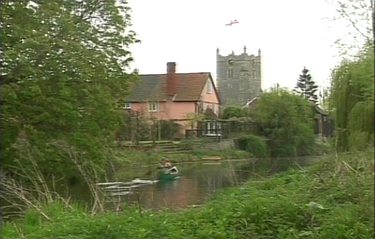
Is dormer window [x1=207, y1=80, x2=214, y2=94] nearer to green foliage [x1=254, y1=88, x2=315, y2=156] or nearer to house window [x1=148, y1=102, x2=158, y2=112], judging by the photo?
green foliage [x1=254, y1=88, x2=315, y2=156]

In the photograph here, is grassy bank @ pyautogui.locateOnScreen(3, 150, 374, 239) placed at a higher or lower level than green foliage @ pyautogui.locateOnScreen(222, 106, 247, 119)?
lower

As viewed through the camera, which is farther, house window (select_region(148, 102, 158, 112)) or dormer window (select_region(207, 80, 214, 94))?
dormer window (select_region(207, 80, 214, 94))

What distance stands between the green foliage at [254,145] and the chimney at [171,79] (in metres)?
3.93

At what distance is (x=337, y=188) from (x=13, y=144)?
6.97 metres

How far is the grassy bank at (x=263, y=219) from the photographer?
17.8 ft

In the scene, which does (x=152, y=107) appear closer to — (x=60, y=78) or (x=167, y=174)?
(x=167, y=174)

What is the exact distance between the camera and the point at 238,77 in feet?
71.8

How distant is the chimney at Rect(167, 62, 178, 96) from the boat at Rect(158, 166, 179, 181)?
24.6 feet

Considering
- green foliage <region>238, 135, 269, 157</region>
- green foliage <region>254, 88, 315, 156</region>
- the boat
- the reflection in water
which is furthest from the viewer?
green foliage <region>238, 135, 269, 157</region>

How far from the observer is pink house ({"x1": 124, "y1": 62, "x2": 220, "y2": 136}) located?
25625 millimetres

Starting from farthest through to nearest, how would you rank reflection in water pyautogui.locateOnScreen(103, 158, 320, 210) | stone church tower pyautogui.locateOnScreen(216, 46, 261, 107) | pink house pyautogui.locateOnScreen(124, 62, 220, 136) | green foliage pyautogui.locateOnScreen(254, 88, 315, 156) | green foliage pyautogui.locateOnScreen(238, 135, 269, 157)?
pink house pyautogui.locateOnScreen(124, 62, 220, 136) → green foliage pyautogui.locateOnScreen(238, 135, 269, 157) → green foliage pyautogui.locateOnScreen(254, 88, 315, 156) → stone church tower pyautogui.locateOnScreen(216, 46, 261, 107) → reflection in water pyautogui.locateOnScreen(103, 158, 320, 210)

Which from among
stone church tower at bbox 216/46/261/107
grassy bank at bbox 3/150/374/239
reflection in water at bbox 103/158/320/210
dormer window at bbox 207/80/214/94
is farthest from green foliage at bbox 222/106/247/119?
grassy bank at bbox 3/150/374/239

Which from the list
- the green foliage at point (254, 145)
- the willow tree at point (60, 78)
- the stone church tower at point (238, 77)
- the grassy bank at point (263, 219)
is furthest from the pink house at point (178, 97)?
the grassy bank at point (263, 219)

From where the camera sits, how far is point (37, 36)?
12.9 meters
